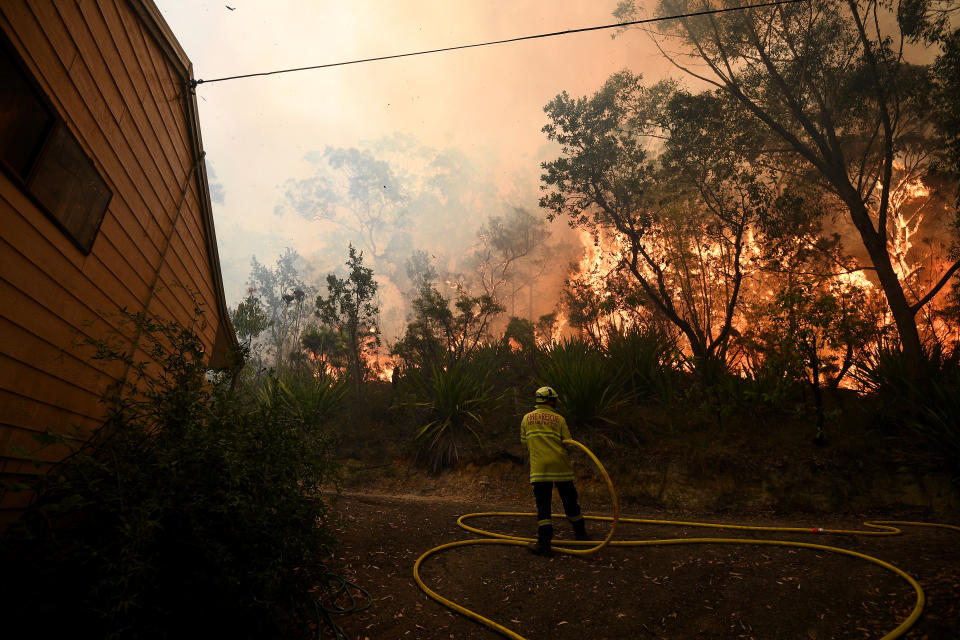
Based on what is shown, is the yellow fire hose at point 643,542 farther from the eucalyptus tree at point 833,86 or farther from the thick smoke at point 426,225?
the thick smoke at point 426,225

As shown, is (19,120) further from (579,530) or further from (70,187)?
(579,530)

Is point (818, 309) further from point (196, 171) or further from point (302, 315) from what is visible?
point (302, 315)

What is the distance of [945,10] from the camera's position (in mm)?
7395

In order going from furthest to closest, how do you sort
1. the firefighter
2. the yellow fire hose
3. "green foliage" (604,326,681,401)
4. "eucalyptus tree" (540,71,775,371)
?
"eucalyptus tree" (540,71,775,371), "green foliage" (604,326,681,401), the firefighter, the yellow fire hose

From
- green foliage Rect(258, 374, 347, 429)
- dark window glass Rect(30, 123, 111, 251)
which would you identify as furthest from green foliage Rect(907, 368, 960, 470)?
green foliage Rect(258, 374, 347, 429)

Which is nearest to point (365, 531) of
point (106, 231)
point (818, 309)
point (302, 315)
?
point (106, 231)

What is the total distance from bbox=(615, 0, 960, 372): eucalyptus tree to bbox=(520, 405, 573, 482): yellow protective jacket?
6.34 m

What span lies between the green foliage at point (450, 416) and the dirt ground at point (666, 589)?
427 centimetres

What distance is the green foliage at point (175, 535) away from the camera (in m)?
1.89

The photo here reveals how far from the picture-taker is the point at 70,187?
276 centimetres

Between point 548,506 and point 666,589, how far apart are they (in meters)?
1.19

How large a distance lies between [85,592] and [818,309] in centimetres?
788

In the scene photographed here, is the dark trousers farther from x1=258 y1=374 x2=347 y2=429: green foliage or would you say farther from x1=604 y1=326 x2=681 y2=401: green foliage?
x1=258 y1=374 x2=347 y2=429: green foliage

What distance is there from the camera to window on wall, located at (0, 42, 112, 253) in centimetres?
228
